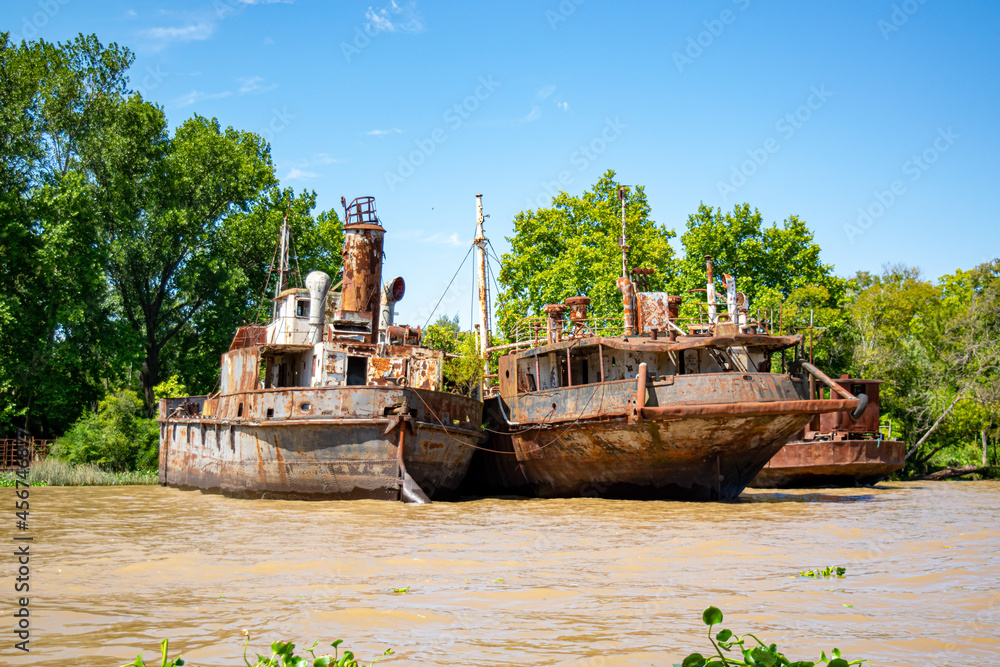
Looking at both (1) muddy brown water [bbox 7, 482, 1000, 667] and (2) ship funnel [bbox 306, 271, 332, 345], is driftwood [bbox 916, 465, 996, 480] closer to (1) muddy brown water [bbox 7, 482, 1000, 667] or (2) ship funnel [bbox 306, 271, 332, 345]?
(1) muddy brown water [bbox 7, 482, 1000, 667]

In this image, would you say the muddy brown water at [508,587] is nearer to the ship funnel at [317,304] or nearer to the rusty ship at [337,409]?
the rusty ship at [337,409]

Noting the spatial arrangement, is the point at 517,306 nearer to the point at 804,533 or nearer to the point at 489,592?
the point at 804,533

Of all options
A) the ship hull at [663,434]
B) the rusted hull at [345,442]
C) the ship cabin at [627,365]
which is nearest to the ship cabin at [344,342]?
the rusted hull at [345,442]

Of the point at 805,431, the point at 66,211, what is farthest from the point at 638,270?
the point at 66,211

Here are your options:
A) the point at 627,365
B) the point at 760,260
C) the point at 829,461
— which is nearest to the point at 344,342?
the point at 627,365

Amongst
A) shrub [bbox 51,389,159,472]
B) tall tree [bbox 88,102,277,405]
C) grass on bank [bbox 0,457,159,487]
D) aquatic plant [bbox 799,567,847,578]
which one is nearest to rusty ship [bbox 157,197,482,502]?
grass on bank [bbox 0,457,159,487]

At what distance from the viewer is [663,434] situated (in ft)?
54.7

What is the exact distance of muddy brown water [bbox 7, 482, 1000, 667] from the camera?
4.73 metres

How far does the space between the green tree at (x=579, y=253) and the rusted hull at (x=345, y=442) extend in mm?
16944

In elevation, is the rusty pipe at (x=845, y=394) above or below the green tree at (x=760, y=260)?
below

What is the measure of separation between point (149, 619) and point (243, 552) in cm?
376

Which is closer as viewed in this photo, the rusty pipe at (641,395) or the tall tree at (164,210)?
the rusty pipe at (641,395)

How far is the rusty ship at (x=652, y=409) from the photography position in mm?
16422

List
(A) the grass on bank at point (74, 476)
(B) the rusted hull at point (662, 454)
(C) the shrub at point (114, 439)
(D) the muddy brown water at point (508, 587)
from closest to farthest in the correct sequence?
1. (D) the muddy brown water at point (508, 587)
2. (B) the rusted hull at point (662, 454)
3. (A) the grass on bank at point (74, 476)
4. (C) the shrub at point (114, 439)
